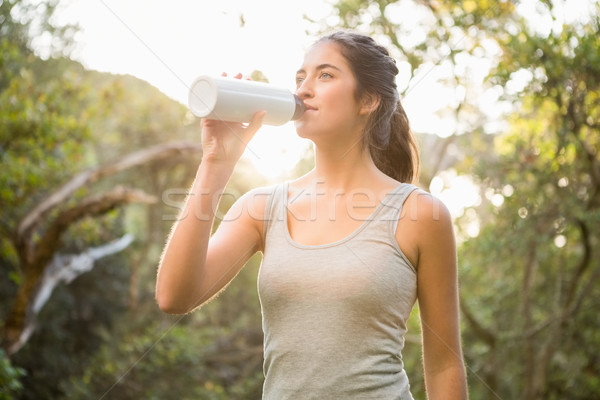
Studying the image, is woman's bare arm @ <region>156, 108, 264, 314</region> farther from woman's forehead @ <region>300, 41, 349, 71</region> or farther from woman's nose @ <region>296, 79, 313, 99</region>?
woman's forehead @ <region>300, 41, 349, 71</region>

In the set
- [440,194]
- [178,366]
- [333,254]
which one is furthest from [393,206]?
[178,366]

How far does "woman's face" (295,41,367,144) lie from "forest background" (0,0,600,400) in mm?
3173

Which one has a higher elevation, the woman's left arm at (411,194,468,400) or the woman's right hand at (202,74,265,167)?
the woman's right hand at (202,74,265,167)

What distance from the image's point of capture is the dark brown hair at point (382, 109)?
1758 millimetres

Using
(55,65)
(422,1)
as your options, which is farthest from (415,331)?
(55,65)

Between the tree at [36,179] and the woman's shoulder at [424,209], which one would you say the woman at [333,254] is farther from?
the tree at [36,179]

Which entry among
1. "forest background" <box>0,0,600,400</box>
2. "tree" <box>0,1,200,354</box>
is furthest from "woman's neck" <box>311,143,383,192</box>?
"tree" <box>0,1,200,354</box>

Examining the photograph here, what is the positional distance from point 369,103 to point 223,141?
0.50 metres

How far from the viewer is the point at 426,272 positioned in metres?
1.51

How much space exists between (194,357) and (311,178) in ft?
23.6

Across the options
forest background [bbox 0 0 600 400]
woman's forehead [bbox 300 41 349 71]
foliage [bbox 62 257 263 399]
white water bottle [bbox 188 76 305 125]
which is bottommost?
foliage [bbox 62 257 263 399]

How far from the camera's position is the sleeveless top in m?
1.38

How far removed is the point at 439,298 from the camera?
5.00ft

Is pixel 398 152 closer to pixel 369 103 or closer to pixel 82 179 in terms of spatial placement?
pixel 369 103
